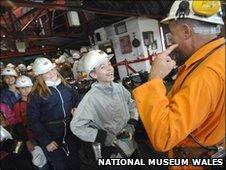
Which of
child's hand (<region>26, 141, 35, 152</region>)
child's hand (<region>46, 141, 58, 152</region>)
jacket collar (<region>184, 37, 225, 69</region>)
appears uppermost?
jacket collar (<region>184, 37, 225, 69</region>)

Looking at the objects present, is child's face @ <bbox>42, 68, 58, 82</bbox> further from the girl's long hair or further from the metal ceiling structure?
the metal ceiling structure

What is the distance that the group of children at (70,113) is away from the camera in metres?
3.01

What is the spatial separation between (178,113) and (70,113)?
263 cm

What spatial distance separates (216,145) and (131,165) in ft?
5.70

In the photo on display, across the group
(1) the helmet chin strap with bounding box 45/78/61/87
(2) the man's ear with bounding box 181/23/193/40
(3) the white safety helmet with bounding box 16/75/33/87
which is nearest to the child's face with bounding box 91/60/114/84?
(1) the helmet chin strap with bounding box 45/78/61/87

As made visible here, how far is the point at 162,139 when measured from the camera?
156 centimetres

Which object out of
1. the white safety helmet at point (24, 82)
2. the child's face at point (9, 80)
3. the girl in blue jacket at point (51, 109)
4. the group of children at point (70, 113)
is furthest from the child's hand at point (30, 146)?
the child's face at point (9, 80)

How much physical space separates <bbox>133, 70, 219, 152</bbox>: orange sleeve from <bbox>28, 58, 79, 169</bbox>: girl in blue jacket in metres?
2.42

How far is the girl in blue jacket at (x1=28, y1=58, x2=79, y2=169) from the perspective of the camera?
386 centimetres

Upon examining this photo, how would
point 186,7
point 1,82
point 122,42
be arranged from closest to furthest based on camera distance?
point 186,7
point 1,82
point 122,42

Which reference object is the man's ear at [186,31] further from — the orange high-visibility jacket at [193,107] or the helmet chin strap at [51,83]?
the helmet chin strap at [51,83]

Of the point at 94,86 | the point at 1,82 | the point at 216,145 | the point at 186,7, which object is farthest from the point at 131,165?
the point at 1,82

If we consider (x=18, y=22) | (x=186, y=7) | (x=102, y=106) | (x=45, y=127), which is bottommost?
(x=45, y=127)

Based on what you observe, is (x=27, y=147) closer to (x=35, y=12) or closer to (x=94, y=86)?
(x=94, y=86)
